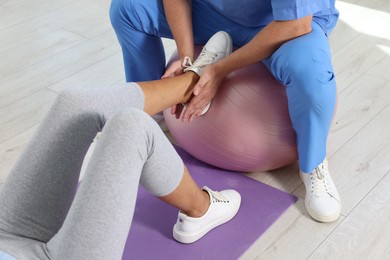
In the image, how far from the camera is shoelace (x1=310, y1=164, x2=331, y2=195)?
1.60 m

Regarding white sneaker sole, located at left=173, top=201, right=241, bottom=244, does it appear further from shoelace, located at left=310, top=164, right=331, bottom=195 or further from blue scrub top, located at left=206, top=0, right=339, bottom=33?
blue scrub top, located at left=206, top=0, right=339, bottom=33

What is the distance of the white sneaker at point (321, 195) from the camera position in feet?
5.08

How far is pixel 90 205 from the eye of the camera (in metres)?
0.95

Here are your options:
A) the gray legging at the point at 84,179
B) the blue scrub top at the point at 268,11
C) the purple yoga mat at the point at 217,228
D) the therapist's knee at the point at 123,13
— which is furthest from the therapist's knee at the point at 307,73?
the therapist's knee at the point at 123,13

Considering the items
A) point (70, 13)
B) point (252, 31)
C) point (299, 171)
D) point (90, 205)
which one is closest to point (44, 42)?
point (70, 13)

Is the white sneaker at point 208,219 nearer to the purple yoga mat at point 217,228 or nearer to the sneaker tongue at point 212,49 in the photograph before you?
the purple yoga mat at point 217,228

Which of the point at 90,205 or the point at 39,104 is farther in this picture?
the point at 39,104

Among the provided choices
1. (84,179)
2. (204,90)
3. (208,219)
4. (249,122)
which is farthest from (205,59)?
(84,179)

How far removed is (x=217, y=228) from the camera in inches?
60.1

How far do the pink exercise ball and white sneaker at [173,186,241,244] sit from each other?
0.16 meters

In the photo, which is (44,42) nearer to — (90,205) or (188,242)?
(188,242)

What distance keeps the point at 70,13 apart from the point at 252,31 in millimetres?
1599

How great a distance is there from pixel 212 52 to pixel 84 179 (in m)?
0.77

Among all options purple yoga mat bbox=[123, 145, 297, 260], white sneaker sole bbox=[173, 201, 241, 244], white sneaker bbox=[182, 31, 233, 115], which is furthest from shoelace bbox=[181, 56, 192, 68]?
white sneaker sole bbox=[173, 201, 241, 244]
